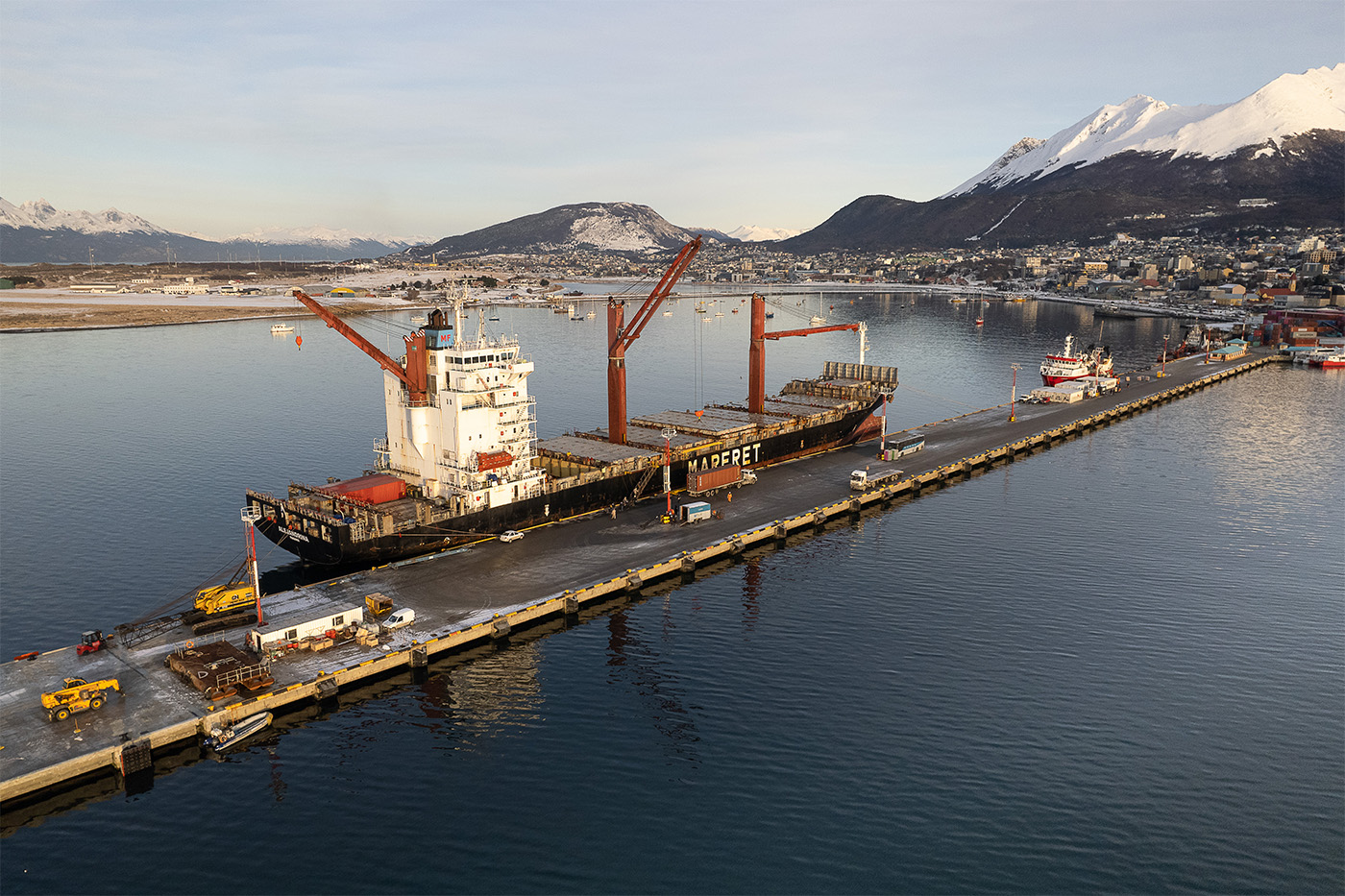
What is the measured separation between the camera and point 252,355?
197 meters

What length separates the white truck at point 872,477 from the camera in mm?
85000

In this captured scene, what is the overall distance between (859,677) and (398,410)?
45.4m

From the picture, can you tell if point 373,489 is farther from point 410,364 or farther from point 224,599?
point 224,599

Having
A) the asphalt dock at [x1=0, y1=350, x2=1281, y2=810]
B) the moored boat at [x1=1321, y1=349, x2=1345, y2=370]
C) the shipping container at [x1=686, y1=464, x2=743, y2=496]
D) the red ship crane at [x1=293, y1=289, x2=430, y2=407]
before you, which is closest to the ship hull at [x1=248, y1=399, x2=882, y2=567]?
the asphalt dock at [x1=0, y1=350, x2=1281, y2=810]

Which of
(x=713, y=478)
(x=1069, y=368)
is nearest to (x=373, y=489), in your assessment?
(x=713, y=478)

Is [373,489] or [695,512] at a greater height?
[373,489]

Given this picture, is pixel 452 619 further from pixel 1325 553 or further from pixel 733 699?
pixel 1325 553

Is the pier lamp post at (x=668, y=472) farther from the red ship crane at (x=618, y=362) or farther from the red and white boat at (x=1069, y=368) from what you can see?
the red and white boat at (x=1069, y=368)

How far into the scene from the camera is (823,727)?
43.6 meters

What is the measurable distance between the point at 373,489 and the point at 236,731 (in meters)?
27.5

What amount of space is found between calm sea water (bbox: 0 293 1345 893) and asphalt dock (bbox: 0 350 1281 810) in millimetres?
1801

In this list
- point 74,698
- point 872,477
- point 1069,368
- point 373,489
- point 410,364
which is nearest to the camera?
point 74,698

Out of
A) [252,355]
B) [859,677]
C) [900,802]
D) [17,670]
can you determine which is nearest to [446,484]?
→ [17,670]

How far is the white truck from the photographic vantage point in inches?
3346
